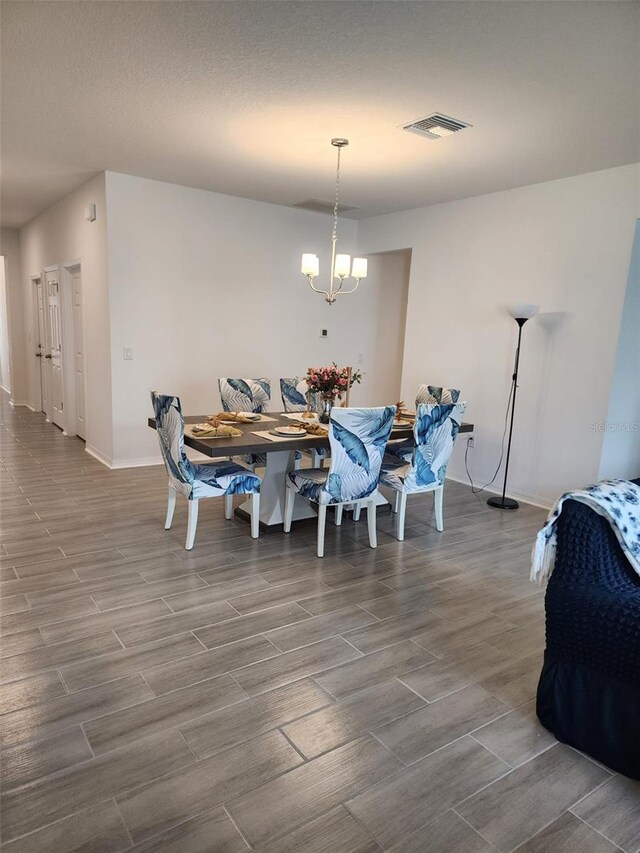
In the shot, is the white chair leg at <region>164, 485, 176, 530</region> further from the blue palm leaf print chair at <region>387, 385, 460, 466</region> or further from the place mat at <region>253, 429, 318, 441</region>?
the blue palm leaf print chair at <region>387, 385, 460, 466</region>

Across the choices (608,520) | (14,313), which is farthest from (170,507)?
(14,313)

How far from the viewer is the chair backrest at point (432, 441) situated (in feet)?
11.7

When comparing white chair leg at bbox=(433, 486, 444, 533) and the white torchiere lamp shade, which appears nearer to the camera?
white chair leg at bbox=(433, 486, 444, 533)

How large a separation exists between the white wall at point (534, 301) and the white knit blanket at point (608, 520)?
2526 millimetres

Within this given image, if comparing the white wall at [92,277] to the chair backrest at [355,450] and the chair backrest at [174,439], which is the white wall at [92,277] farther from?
the chair backrest at [355,450]

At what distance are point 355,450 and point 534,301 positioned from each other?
249cm

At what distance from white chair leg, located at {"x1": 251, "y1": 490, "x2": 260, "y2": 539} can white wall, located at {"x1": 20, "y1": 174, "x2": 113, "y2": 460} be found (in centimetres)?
231

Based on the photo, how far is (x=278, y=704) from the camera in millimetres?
2090

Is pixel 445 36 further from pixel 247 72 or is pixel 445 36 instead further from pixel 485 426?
pixel 485 426

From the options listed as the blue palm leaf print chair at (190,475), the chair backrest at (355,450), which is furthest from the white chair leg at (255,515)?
the chair backrest at (355,450)

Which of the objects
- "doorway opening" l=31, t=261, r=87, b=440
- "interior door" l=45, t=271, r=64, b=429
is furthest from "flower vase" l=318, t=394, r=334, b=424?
"interior door" l=45, t=271, r=64, b=429

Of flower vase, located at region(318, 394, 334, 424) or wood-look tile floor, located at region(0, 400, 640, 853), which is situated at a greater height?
flower vase, located at region(318, 394, 334, 424)

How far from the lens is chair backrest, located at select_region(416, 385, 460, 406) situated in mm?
4605

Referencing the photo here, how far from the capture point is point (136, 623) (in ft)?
8.56
